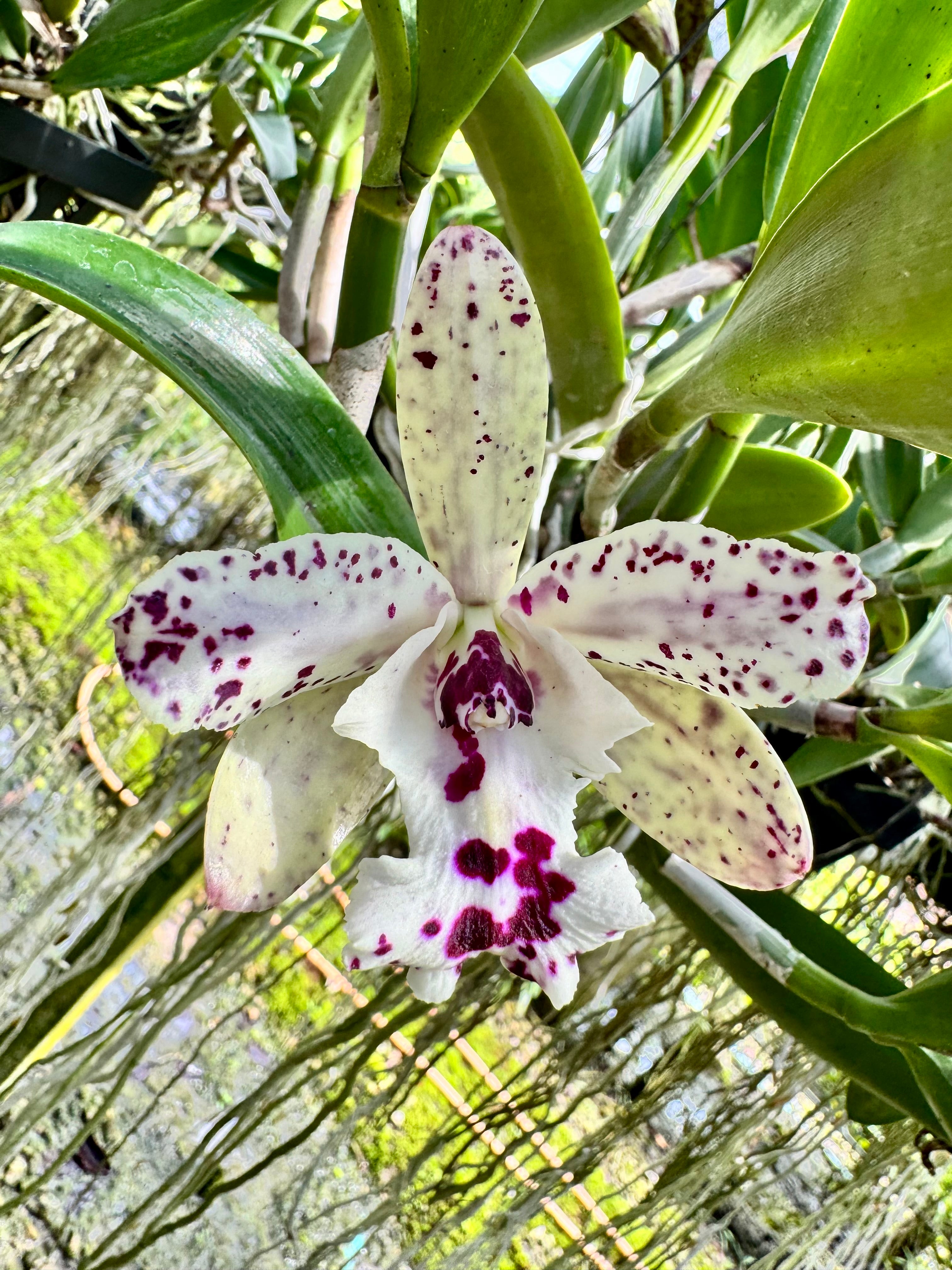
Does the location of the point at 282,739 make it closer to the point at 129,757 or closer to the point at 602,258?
the point at 602,258

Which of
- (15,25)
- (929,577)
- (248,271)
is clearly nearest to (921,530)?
(929,577)

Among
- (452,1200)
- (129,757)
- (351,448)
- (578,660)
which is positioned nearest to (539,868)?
(578,660)

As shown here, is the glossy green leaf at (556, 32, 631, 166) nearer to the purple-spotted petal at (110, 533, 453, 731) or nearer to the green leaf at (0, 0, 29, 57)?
the green leaf at (0, 0, 29, 57)

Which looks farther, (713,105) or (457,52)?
(713,105)

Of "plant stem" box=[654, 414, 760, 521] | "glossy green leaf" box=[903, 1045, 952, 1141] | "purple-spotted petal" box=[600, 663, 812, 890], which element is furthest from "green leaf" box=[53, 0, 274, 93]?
"glossy green leaf" box=[903, 1045, 952, 1141]

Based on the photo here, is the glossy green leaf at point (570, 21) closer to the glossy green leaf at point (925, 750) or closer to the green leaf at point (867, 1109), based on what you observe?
the glossy green leaf at point (925, 750)

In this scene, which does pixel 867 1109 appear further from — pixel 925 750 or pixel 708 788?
pixel 708 788

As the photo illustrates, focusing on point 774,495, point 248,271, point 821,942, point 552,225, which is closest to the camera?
point 552,225

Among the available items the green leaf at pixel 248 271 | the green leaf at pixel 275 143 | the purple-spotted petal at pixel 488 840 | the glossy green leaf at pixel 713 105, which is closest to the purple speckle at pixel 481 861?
the purple-spotted petal at pixel 488 840
